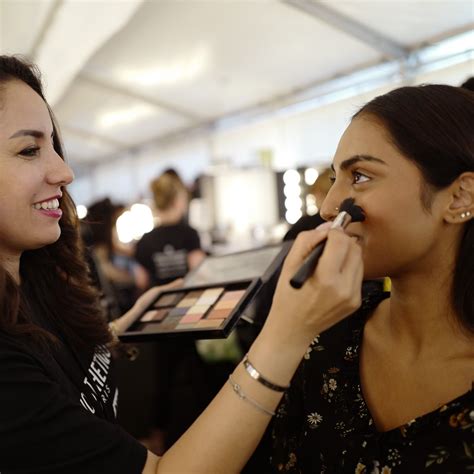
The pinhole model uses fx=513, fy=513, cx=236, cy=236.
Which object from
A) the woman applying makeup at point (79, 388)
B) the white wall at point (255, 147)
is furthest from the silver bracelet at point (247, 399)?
the white wall at point (255, 147)

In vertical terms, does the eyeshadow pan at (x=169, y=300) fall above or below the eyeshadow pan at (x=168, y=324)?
above

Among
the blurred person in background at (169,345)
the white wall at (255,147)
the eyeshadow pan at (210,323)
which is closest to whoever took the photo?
the eyeshadow pan at (210,323)

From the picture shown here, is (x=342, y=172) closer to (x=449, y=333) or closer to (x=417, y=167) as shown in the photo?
(x=417, y=167)

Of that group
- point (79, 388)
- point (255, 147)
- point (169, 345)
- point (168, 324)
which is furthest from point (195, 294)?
point (255, 147)

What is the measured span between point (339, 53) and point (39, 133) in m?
2.68

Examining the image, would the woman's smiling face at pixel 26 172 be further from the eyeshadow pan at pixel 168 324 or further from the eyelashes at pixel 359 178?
the eyelashes at pixel 359 178

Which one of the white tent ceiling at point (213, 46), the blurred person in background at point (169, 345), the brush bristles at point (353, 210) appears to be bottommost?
the blurred person in background at point (169, 345)

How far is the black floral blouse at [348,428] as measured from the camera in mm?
594

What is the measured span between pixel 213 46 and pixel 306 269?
2783 mm

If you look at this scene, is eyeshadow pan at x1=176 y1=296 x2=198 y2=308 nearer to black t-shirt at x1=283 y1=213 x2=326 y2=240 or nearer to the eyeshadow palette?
the eyeshadow palette

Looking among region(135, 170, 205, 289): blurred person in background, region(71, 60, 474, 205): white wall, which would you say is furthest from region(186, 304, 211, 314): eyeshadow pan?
region(71, 60, 474, 205): white wall

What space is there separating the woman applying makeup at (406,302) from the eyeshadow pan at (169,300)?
35 cm

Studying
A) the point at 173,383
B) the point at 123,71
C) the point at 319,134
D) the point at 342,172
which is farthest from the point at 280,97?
the point at 342,172

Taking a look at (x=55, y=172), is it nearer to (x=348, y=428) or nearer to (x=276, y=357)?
(x=276, y=357)
